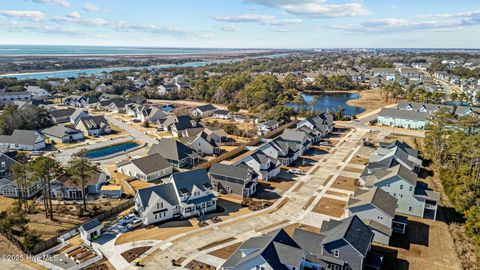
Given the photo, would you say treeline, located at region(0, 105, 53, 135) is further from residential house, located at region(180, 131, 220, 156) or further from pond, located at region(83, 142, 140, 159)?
residential house, located at region(180, 131, 220, 156)

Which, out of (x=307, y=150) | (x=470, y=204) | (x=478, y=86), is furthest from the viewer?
(x=478, y=86)

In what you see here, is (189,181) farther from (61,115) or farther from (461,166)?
(61,115)

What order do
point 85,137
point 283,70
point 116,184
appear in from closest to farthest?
point 116,184
point 85,137
point 283,70

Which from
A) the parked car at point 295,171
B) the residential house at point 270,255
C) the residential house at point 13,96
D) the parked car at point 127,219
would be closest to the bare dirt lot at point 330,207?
the parked car at point 295,171

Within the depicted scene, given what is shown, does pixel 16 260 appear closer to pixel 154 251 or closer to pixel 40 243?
pixel 40 243

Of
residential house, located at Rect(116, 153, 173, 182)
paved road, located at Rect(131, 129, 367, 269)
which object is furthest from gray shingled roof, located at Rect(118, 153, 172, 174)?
paved road, located at Rect(131, 129, 367, 269)

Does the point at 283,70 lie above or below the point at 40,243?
above

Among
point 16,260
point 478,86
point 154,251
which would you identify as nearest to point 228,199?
point 154,251
